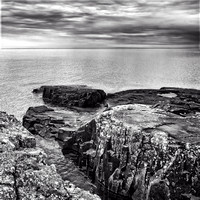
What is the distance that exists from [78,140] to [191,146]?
934cm

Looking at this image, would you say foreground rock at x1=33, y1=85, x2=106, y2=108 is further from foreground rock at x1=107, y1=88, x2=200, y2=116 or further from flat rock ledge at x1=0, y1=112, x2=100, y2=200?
flat rock ledge at x1=0, y1=112, x2=100, y2=200

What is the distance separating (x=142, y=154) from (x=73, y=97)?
93.6ft

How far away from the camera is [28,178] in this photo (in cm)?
941

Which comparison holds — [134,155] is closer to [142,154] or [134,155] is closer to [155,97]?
[142,154]

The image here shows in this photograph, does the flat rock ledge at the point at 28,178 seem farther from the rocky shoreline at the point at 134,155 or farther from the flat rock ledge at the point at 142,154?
the flat rock ledge at the point at 142,154

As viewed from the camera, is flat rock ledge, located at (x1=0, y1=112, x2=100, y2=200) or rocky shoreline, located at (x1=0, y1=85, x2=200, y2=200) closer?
flat rock ledge, located at (x1=0, y1=112, x2=100, y2=200)

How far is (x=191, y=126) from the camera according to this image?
1825cm

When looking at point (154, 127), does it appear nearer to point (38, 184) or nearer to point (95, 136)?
point (95, 136)

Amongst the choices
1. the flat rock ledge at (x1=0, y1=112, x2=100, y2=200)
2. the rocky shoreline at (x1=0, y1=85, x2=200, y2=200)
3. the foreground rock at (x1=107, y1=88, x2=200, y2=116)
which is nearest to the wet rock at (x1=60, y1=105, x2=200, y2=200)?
the rocky shoreline at (x1=0, y1=85, x2=200, y2=200)

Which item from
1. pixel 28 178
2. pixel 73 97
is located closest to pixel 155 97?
pixel 73 97

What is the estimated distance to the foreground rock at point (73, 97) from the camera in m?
42.5

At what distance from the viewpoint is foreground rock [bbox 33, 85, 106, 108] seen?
4247 cm

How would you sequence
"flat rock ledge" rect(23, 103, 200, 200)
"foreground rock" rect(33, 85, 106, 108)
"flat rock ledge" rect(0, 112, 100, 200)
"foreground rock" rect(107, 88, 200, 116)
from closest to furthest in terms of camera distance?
"flat rock ledge" rect(0, 112, 100, 200)
"flat rock ledge" rect(23, 103, 200, 200)
"foreground rock" rect(107, 88, 200, 116)
"foreground rock" rect(33, 85, 106, 108)

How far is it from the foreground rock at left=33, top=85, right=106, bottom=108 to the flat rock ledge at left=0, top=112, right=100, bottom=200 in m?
30.7
